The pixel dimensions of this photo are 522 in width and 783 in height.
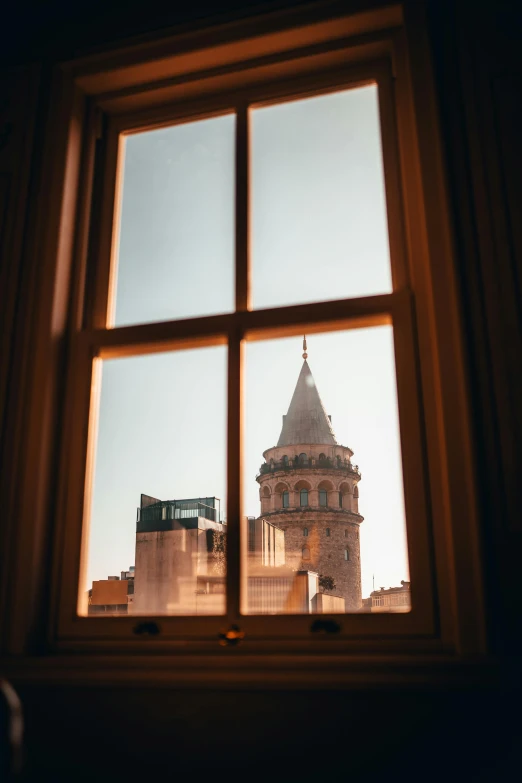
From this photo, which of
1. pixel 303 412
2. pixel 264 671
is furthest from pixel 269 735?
pixel 303 412

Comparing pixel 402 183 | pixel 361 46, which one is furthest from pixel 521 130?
pixel 361 46

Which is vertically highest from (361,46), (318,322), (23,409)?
(361,46)

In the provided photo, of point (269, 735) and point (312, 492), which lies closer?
point (269, 735)

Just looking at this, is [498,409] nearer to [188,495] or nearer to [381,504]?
[381,504]

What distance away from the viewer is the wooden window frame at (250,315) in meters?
1.37

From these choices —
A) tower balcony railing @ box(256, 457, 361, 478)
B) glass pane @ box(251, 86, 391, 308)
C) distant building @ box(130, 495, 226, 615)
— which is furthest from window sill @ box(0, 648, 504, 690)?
glass pane @ box(251, 86, 391, 308)

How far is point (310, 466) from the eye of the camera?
1625 millimetres

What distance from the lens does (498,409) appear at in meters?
1.32

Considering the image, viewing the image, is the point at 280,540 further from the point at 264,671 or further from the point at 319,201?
the point at 319,201

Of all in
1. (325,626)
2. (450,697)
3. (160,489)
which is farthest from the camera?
(160,489)

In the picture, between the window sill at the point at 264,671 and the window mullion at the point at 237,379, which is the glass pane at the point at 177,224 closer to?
the window mullion at the point at 237,379

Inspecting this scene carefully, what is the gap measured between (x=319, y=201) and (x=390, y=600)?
41.3 inches

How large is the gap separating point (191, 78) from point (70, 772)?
1778mm

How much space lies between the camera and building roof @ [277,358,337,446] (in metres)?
1.60
